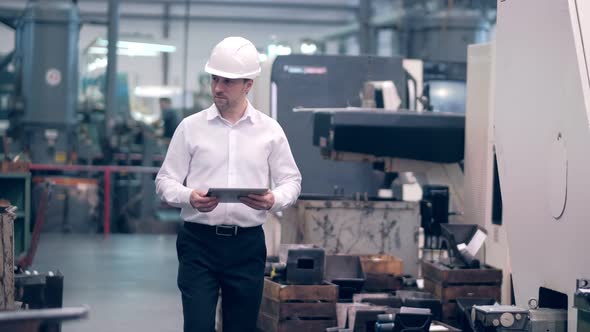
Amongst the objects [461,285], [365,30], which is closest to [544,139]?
[461,285]

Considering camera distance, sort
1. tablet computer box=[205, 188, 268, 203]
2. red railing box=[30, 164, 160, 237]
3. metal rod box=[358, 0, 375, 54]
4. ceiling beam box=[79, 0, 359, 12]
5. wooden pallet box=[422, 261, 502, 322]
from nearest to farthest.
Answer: tablet computer box=[205, 188, 268, 203], wooden pallet box=[422, 261, 502, 322], red railing box=[30, 164, 160, 237], metal rod box=[358, 0, 375, 54], ceiling beam box=[79, 0, 359, 12]

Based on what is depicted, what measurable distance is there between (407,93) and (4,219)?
4.89 meters

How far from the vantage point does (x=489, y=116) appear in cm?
677

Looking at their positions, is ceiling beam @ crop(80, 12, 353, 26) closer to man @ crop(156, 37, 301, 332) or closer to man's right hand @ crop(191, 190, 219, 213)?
man @ crop(156, 37, 301, 332)

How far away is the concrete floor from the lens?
7227 mm

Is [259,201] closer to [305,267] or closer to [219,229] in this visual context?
[219,229]

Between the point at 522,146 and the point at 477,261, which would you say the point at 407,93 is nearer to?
the point at 477,261

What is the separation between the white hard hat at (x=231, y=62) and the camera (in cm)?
410

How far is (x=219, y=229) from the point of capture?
3.99m

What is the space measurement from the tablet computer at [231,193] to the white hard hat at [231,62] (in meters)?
0.47

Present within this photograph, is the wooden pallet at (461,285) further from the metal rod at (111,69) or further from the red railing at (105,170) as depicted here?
the metal rod at (111,69)

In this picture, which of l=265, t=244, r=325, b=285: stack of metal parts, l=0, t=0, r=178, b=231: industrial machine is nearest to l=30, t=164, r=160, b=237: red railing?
l=0, t=0, r=178, b=231: industrial machine

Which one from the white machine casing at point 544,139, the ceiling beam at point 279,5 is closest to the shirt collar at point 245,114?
the white machine casing at point 544,139

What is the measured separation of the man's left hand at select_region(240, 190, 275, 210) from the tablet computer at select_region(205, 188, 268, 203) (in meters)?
0.02
